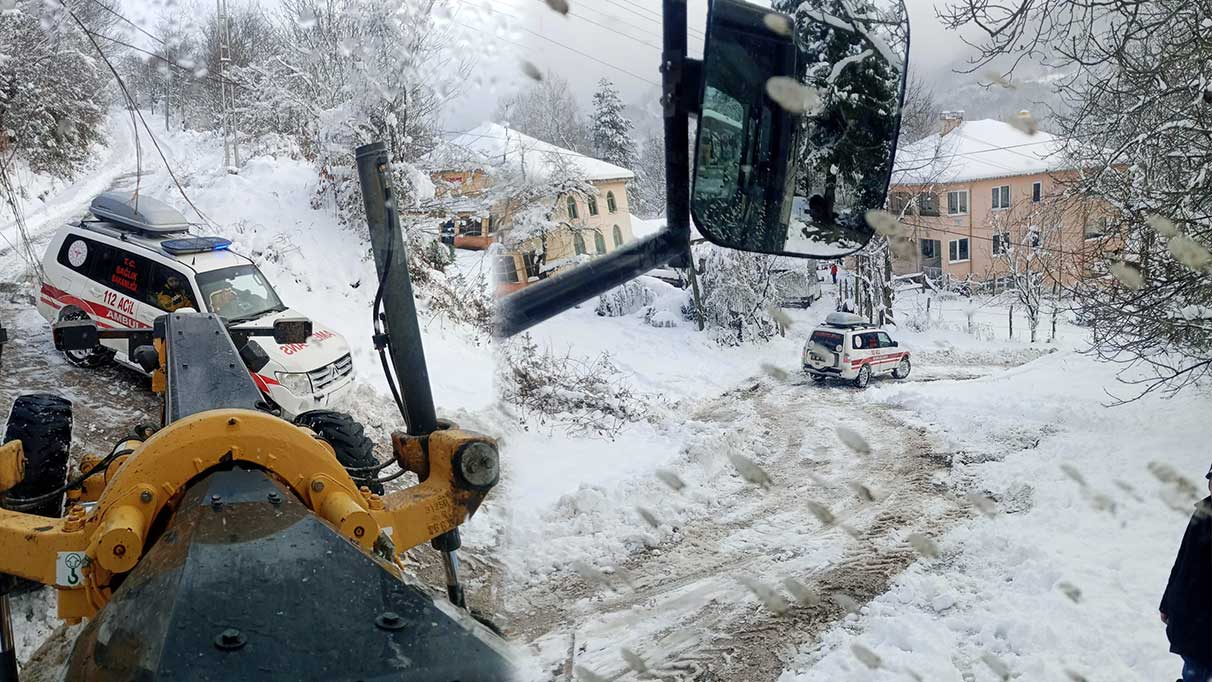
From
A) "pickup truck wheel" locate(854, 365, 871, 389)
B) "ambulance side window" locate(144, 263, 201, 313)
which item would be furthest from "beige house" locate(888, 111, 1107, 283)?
"ambulance side window" locate(144, 263, 201, 313)

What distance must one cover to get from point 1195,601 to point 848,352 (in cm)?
1755

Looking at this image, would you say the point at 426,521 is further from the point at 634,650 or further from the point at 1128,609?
the point at 1128,609

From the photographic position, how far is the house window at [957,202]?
34062 millimetres

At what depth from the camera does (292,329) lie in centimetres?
466

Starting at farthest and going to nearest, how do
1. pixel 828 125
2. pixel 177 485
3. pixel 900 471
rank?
pixel 900 471 → pixel 177 485 → pixel 828 125

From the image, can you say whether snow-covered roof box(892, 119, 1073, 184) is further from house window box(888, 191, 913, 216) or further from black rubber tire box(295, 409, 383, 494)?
black rubber tire box(295, 409, 383, 494)

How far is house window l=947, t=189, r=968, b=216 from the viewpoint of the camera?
3406 cm

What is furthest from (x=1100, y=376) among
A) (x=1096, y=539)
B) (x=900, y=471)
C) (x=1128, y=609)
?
(x=1128, y=609)

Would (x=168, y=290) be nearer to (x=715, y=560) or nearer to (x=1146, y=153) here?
(x=715, y=560)

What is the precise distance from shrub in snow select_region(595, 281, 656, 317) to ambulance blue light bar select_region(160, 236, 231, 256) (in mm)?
12940

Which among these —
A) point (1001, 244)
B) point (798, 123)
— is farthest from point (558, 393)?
point (1001, 244)

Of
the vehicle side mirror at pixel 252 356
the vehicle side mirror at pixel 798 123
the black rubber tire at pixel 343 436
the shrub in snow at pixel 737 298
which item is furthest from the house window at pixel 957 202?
the vehicle side mirror at pixel 798 123

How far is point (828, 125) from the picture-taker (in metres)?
1.64

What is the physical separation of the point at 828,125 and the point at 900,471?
1194 centimetres
